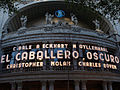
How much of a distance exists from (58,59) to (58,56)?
3.43ft

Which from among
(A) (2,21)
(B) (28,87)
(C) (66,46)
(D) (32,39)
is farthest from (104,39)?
(A) (2,21)

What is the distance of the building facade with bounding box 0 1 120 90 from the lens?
1703 cm

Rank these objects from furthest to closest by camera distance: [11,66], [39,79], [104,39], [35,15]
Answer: [35,15]
[104,39]
[11,66]
[39,79]

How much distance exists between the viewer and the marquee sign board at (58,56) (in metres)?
18.0

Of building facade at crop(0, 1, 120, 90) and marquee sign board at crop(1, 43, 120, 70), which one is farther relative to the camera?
marquee sign board at crop(1, 43, 120, 70)

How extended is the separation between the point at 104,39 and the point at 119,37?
5711mm

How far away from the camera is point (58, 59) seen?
18.9m

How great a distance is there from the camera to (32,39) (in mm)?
19812

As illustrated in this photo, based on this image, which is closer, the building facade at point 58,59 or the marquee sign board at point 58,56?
the building facade at point 58,59

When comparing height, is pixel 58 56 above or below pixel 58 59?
above

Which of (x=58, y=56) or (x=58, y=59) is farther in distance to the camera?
(x=58, y=59)

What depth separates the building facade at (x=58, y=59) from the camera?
17031mm

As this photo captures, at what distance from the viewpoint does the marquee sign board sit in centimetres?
1795

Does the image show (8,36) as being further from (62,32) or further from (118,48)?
(118,48)
